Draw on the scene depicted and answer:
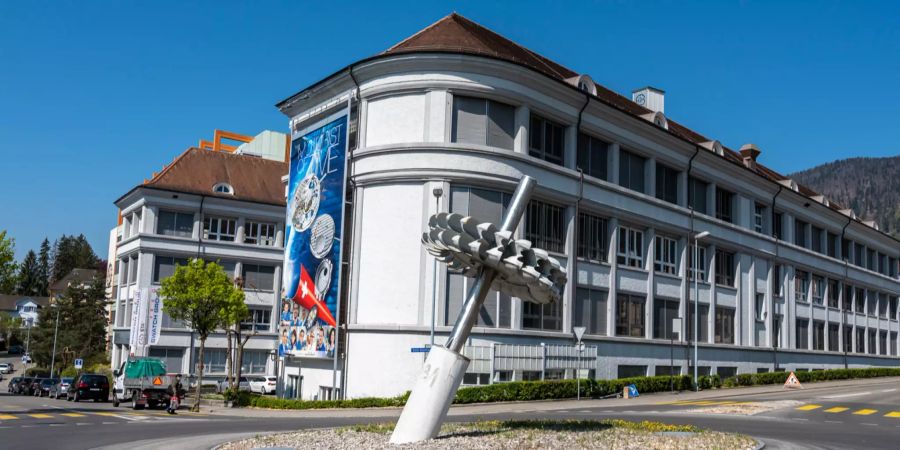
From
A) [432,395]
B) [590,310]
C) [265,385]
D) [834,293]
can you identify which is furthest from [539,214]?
[834,293]

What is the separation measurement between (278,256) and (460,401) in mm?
34941

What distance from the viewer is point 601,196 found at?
133ft

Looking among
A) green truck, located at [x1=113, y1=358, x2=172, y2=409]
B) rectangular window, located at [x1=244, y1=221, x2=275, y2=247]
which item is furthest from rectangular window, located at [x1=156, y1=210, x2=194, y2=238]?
green truck, located at [x1=113, y1=358, x2=172, y2=409]

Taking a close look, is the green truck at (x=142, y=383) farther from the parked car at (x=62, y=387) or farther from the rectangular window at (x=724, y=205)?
the rectangular window at (x=724, y=205)

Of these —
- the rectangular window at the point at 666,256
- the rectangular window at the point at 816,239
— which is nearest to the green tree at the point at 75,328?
the rectangular window at the point at 666,256

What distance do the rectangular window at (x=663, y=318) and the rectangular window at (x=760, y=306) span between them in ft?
36.3

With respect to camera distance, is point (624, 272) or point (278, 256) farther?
point (278, 256)

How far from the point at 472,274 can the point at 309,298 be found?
2324cm

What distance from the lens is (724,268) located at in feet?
167

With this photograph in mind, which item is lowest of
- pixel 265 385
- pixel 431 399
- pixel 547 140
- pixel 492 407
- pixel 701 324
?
pixel 265 385

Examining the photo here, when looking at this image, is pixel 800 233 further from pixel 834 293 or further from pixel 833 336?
pixel 833 336

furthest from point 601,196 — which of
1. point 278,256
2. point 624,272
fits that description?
point 278,256

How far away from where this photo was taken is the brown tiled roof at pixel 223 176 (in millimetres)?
60625

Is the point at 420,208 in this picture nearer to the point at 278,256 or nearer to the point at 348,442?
the point at 348,442
